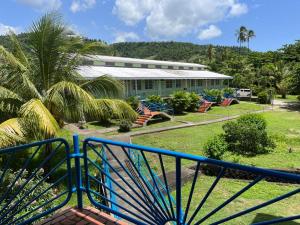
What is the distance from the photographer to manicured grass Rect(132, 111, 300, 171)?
1247 cm

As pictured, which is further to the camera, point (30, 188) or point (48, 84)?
point (48, 84)

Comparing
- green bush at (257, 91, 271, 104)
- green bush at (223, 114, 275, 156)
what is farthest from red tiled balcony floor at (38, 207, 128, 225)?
green bush at (257, 91, 271, 104)

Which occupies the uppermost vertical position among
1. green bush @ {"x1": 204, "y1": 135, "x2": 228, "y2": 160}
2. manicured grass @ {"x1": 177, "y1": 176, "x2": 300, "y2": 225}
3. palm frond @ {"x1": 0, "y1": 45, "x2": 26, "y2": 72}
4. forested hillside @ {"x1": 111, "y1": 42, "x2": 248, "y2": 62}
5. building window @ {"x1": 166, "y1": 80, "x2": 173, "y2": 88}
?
forested hillside @ {"x1": 111, "y1": 42, "x2": 248, "y2": 62}

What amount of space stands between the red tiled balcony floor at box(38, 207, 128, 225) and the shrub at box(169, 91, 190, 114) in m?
22.1

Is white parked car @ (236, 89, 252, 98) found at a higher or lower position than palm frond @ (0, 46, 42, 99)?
lower

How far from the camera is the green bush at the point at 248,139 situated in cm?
1411

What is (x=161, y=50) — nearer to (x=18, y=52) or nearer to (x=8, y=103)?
(x=18, y=52)

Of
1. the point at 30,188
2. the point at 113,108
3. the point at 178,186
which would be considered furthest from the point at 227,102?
the point at 178,186

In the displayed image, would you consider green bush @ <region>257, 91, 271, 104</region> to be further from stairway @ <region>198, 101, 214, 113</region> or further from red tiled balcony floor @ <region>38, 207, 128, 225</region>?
red tiled balcony floor @ <region>38, 207, 128, 225</region>

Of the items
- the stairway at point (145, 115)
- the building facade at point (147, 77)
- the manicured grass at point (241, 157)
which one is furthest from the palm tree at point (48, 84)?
the building facade at point (147, 77)

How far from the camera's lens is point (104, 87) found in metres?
10.9

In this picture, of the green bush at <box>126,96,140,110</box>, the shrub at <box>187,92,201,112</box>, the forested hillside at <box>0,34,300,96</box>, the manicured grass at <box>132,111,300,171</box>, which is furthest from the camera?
the forested hillside at <box>0,34,300,96</box>

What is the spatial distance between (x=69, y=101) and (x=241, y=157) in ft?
26.2

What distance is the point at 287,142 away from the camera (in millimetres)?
15883
